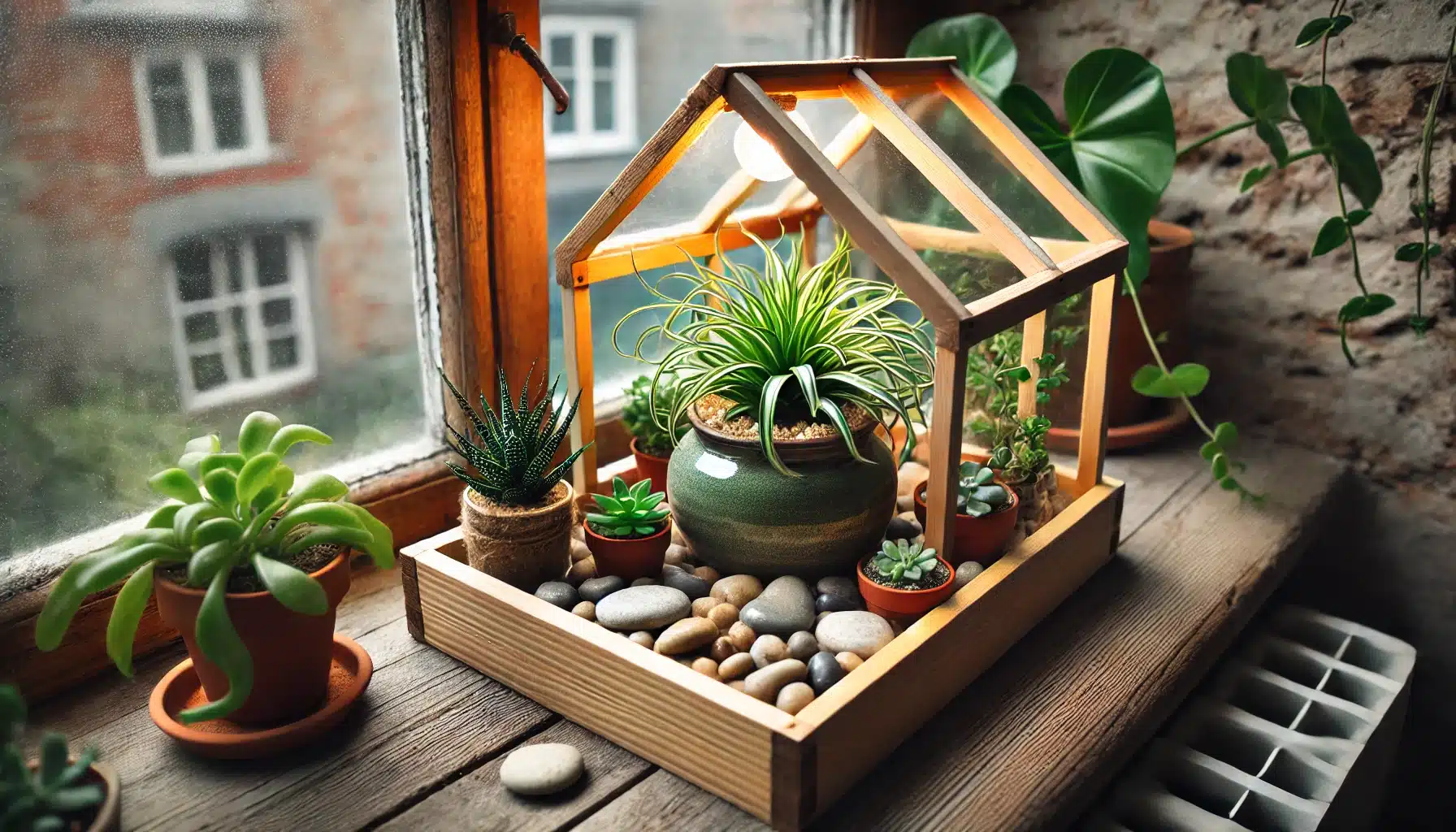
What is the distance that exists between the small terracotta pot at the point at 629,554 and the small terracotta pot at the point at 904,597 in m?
0.26

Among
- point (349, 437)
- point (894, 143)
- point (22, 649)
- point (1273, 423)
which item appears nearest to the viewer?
point (22, 649)

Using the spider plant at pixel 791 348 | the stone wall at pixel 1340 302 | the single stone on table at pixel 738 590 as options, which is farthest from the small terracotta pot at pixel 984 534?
the stone wall at pixel 1340 302

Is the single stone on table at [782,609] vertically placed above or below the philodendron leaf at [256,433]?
below

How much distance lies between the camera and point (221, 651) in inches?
39.3

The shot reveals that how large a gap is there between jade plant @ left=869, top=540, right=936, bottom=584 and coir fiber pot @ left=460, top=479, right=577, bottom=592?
14.9 inches

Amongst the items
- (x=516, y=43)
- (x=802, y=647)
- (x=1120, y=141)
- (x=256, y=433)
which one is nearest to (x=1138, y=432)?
(x=1120, y=141)

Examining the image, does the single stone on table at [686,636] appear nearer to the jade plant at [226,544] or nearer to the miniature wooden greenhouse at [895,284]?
the miniature wooden greenhouse at [895,284]

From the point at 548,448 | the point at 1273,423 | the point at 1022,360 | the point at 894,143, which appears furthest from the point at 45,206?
the point at 1273,423

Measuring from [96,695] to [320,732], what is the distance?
311mm

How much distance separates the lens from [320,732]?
1.17 meters

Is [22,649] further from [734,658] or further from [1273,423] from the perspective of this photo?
[1273,423]

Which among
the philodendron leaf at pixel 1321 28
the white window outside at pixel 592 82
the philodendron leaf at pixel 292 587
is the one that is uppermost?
the philodendron leaf at pixel 1321 28

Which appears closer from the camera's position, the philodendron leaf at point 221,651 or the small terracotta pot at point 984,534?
the philodendron leaf at point 221,651

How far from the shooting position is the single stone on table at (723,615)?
124 centimetres
